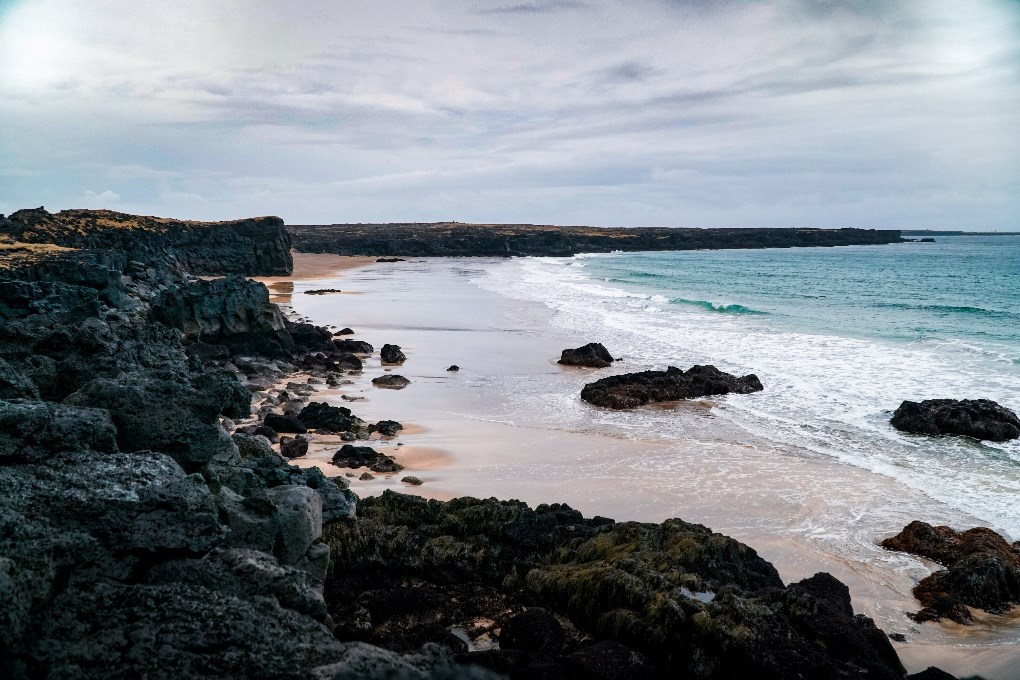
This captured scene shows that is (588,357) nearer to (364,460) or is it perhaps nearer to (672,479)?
(672,479)

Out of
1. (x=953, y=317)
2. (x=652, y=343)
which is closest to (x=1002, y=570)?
(x=652, y=343)

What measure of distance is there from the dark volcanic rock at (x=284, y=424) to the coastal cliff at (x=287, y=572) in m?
3.65

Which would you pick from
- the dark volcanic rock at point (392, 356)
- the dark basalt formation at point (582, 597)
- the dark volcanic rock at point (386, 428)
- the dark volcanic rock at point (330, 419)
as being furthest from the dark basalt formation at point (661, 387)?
the dark basalt formation at point (582, 597)

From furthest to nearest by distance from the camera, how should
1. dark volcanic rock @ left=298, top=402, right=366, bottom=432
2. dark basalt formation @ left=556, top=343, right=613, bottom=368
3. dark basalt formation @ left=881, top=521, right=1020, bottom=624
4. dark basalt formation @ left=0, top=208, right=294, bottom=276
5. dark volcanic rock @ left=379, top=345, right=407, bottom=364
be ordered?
dark basalt formation @ left=0, top=208, right=294, bottom=276, dark volcanic rock @ left=379, top=345, right=407, bottom=364, dark basalt formation @ left=556, top=343, right=613, bottom=368, dark volcanic rock @ left=298, top=402, right=366, bottom=432, dark basalt formation @ left=881, top=521, right=1020, bottom=624

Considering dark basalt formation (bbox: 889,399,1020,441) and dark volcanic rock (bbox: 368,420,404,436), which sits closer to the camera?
dark volcanic rock (bbox: 368,420,404,436)

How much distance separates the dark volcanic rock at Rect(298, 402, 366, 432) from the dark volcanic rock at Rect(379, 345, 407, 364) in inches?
304

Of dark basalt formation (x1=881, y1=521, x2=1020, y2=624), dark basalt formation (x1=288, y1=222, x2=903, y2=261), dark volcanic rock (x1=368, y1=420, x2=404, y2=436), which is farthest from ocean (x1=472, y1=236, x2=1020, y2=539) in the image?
dark basalt formation (x1=288, y1=222, x2=903, y2=261)

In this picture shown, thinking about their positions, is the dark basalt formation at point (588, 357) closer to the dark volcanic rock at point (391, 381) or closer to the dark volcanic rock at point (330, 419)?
the dark volcanic rock at point (391, 381)

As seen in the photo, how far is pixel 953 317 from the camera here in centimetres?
3725

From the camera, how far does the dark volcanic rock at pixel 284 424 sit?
570 inches

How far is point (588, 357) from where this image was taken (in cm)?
2334

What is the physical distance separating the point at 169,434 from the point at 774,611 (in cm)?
554

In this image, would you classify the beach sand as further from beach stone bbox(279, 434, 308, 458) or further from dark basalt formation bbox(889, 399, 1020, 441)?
dark basalt formation bbox(889, 399, 1020, 441)

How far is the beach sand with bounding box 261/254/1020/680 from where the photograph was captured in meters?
8.47
